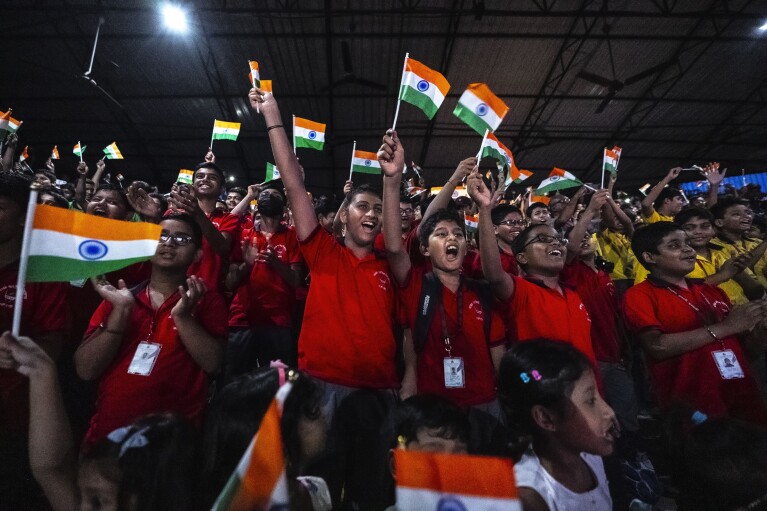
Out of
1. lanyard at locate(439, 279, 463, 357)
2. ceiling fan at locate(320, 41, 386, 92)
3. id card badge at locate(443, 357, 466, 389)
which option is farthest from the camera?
ceiling fan at locate(320, 41, 386, 92)

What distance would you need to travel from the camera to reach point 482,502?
Answer: 2.55 feet

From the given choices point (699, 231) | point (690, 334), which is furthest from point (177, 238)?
point (699, 231)

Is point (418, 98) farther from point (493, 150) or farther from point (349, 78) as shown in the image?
point (349, 78)

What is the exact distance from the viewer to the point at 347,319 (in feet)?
7.31

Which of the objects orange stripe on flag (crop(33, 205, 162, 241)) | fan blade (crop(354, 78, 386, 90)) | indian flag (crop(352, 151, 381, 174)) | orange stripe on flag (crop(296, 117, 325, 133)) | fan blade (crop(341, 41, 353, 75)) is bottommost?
orange stripe on flag (crop(33, 205, 162, 241))

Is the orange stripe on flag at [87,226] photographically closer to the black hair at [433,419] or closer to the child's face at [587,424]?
the black hair at [433,419]

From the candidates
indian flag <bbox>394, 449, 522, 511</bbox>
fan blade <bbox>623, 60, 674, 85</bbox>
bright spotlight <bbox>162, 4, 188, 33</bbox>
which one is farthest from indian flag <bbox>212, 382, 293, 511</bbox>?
fan blade <bbox>623, 60, 674, 85</bbox>

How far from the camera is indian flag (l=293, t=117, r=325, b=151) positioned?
5.16 meters

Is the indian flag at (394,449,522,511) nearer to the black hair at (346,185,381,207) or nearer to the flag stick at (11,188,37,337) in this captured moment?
the flag stick at (11,188,37,337)

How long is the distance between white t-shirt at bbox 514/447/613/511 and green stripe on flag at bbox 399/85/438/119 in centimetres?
246

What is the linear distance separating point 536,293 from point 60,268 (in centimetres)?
233

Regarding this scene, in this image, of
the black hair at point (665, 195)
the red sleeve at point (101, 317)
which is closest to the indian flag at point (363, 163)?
the red sleeve at point (101, 317)

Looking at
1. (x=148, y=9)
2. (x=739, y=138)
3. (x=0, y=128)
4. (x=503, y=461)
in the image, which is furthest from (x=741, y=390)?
(x=739, y=138)

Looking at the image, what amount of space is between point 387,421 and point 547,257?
1.47m
